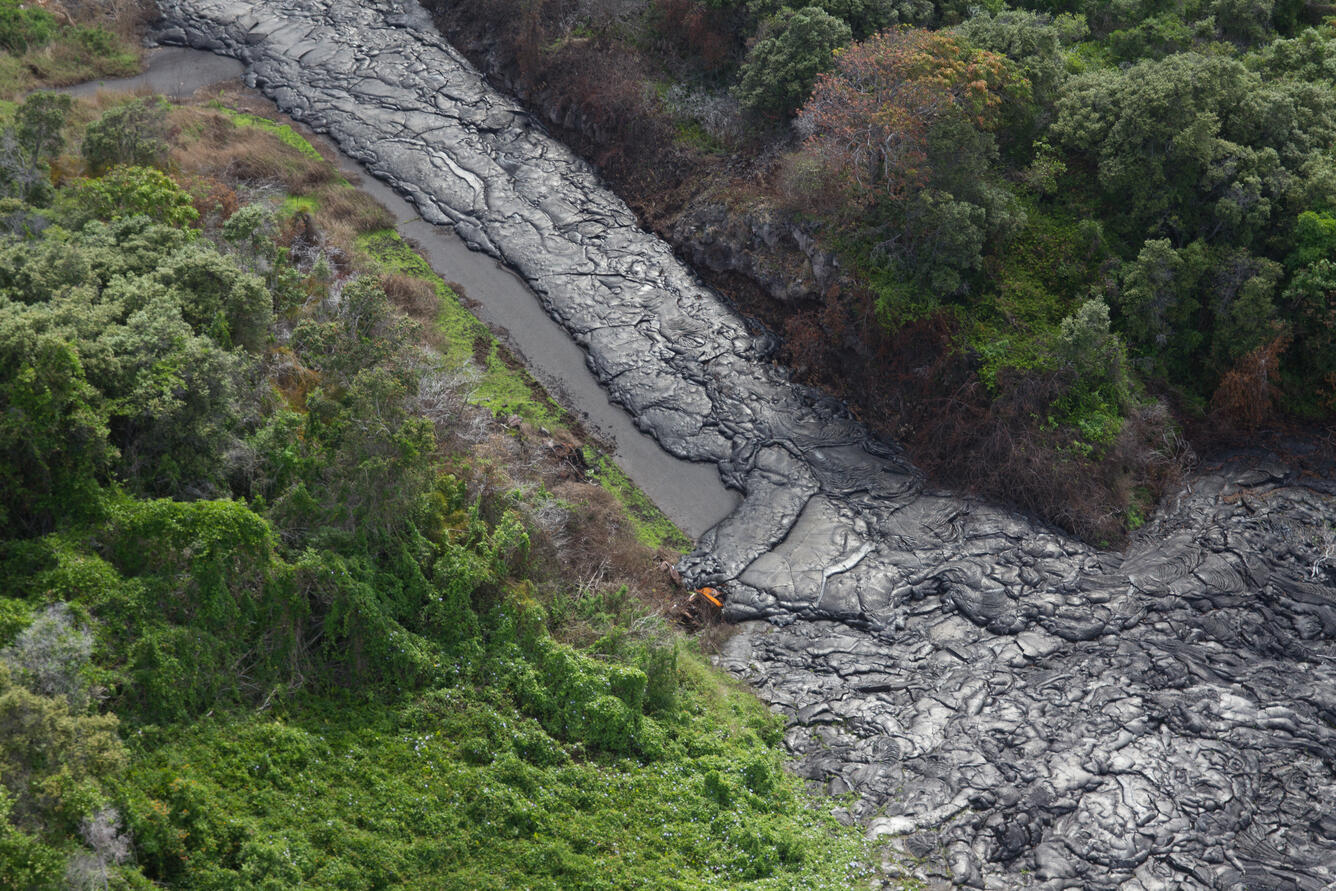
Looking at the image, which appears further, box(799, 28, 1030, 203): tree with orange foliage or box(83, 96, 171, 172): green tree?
box(83, 96, 171, 172): green tree

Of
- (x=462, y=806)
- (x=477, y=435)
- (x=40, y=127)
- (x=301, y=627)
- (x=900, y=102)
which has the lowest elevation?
(x=462, y=806)

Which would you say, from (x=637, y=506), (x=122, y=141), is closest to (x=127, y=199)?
(x=122, y=141)

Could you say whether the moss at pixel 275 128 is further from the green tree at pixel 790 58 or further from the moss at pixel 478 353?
the green tree at pixel 790 58

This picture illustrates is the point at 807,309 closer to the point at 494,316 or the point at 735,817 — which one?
the point at 494,316

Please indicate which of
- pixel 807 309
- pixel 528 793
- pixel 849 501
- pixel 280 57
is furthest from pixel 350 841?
pixel 280 57

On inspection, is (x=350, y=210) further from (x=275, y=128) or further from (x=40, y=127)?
(x=40, y=127)

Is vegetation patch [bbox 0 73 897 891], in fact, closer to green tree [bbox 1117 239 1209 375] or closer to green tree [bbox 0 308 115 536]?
green tree [bbox 0 308 115 536]

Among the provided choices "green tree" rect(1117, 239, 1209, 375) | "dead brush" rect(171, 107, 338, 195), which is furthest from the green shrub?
"green tree" rect(1117, 239, 1209, 375)
